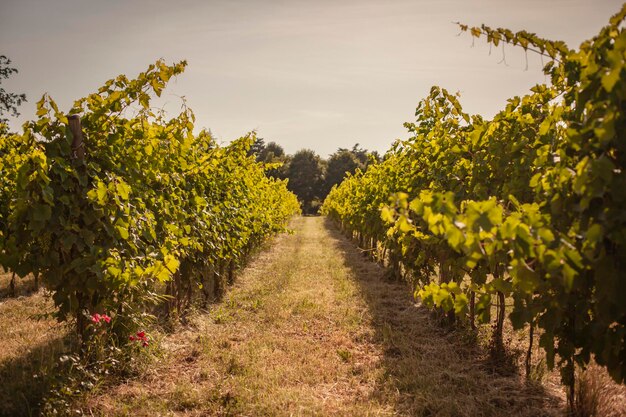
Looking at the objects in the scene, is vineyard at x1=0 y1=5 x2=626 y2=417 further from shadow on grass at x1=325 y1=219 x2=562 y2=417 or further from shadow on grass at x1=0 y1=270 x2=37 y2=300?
shadow on grass at x1=0 y1=270 x2=37 y2=300

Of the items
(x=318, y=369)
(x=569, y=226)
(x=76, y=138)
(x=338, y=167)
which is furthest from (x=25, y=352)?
(x=338, y=167)

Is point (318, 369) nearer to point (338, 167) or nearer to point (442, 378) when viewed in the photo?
point (442, 378)

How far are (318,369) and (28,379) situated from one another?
9.77 ft

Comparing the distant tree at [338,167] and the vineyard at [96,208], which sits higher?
the distant tree at [338,167]

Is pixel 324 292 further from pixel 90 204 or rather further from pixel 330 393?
pixel 90 204

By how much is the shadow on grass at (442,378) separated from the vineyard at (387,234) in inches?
1.0

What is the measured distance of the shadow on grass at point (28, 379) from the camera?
358cm

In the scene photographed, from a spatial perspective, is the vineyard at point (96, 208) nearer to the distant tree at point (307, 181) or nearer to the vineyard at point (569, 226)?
the vineyard at point (569, 226)

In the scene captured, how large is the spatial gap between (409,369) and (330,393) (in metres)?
1.06

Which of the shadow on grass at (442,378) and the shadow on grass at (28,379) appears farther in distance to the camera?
the shadow on grass at (442,378)

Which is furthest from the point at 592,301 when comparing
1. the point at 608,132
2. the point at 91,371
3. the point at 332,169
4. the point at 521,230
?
the point at 332,169

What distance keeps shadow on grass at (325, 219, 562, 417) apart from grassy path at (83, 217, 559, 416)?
12 mm

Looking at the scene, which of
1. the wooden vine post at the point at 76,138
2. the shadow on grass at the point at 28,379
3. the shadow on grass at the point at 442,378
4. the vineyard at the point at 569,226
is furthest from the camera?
the wooden vine post at the point at 76,138

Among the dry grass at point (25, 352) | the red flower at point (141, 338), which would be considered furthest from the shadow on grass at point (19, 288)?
the red flower at point (141, 338)
